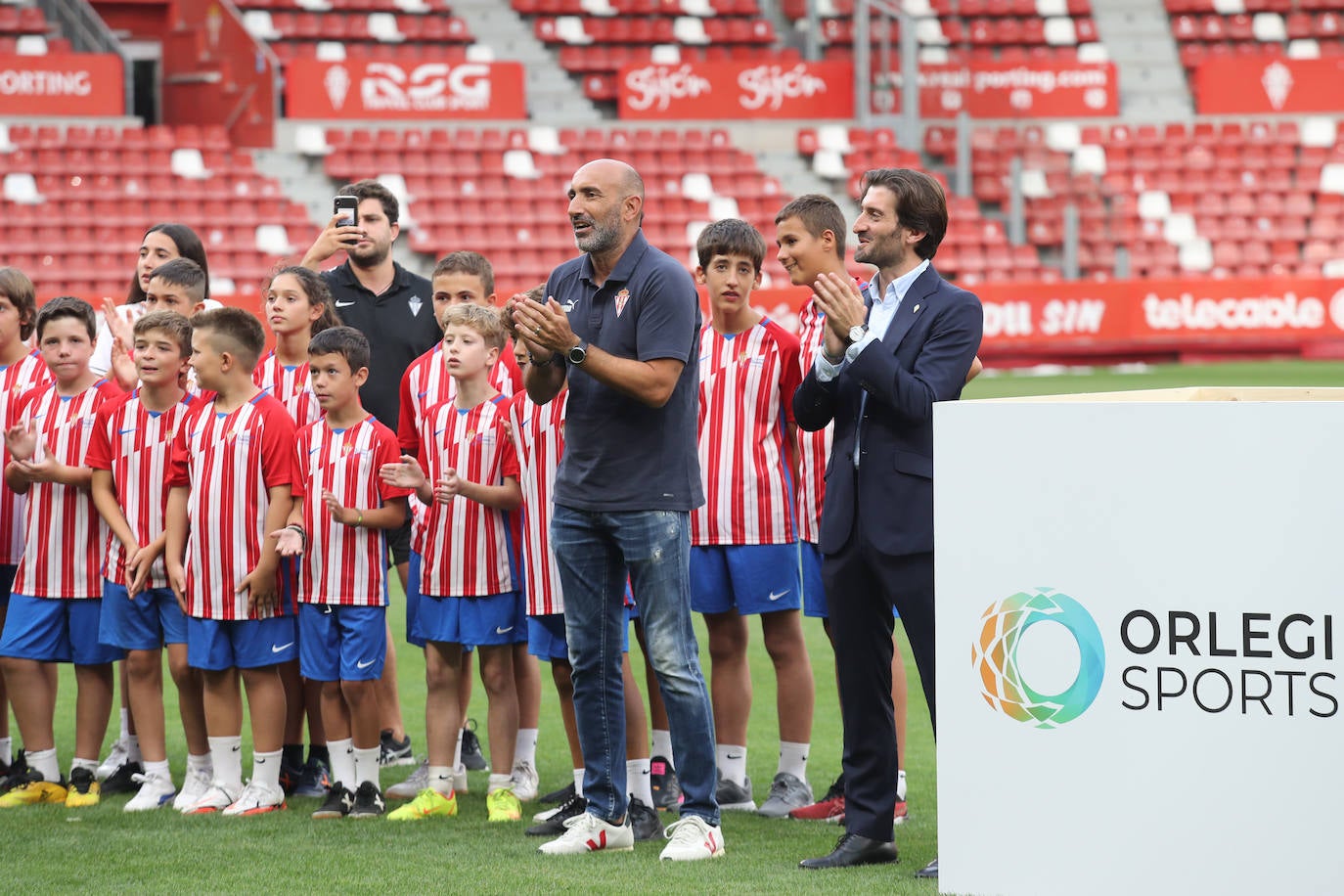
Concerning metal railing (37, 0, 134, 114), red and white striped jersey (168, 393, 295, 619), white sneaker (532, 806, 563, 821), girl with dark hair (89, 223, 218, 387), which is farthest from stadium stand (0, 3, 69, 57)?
white sneaker (532, 806, 563, 821)

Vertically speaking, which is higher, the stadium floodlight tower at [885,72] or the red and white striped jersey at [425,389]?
the stadium floodlight tower at [885,72]

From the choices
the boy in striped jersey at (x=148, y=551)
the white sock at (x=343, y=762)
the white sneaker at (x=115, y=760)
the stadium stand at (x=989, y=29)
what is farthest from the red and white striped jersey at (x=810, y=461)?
the stadium stand at (x=989, y=29)

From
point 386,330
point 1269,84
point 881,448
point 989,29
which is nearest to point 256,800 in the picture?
point 386,330

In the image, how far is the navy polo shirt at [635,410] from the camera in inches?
189

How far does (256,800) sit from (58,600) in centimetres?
104

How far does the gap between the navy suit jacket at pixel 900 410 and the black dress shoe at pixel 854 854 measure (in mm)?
826

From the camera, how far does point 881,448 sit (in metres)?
4.64

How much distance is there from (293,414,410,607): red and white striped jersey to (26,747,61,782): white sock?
1138 millimetres

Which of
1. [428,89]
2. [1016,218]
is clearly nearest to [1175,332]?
[1016,218]

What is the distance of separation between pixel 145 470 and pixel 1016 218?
19796 mm

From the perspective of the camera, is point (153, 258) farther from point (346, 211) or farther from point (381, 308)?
point (381, 308)

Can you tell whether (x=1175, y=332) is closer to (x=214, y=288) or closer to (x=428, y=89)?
(x=428, y=89)

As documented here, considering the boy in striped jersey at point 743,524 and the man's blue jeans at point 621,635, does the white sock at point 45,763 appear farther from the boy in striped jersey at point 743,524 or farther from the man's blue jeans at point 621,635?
the boy in striped jersey at point 743,524

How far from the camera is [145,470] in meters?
5.86
